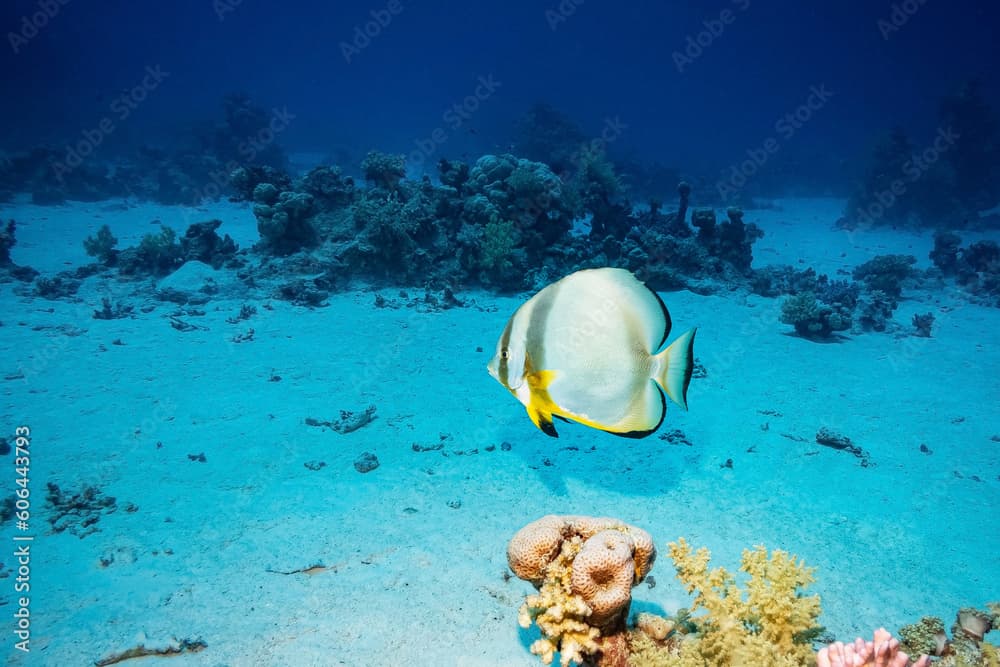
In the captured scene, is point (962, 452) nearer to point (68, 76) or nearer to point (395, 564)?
point (395, 564)

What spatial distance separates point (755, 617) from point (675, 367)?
1542 millimetres

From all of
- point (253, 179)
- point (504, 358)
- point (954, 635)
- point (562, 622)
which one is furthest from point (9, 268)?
point (954, 635)

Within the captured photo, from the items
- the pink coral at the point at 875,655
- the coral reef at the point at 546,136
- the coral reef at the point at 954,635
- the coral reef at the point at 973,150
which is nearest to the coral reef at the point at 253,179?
the pink coral at the point at 875,655

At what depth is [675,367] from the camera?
2.08 m

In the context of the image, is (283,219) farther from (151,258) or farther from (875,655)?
(875,655)

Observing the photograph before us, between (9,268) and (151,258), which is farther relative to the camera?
(151,258)

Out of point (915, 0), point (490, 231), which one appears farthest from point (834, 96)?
point (490, 231)

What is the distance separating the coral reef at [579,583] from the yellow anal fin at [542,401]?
2.94ft

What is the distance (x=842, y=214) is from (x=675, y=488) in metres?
26.3

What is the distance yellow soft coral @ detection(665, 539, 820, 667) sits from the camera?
2.34 meters

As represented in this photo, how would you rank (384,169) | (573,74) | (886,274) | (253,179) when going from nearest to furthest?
(253,179)
(384,169)
(886,274)
(573,74)

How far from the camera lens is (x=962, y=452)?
5434 millimetres

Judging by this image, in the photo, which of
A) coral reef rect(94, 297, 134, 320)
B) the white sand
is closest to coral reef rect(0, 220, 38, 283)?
the white sand

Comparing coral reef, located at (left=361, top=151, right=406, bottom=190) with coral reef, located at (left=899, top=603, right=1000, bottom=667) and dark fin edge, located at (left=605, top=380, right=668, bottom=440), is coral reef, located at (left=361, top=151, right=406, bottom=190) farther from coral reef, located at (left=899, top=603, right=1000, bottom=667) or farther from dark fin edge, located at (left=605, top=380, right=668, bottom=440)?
coral reef, located at (left=899, top=603, right=1000, bottom=667)
